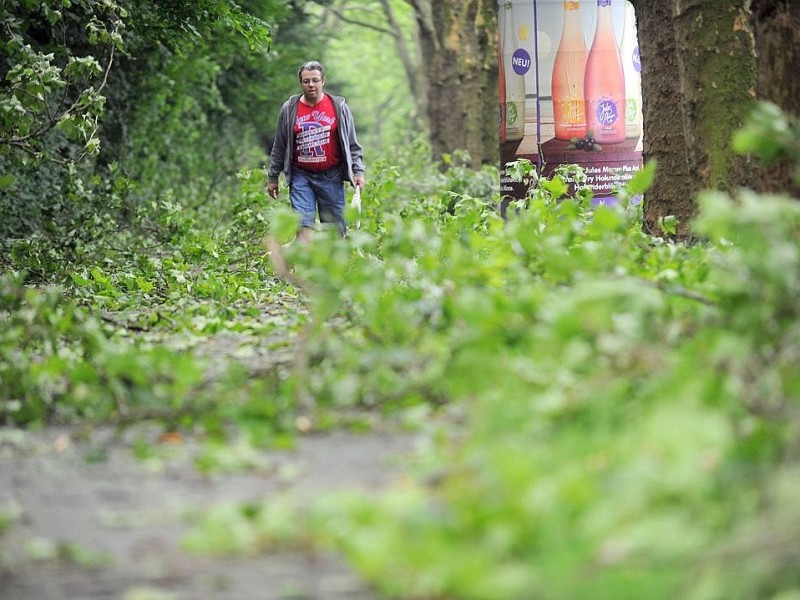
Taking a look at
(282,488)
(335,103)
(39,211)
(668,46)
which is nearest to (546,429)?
(282,488)

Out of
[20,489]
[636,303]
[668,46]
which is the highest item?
[668,46]

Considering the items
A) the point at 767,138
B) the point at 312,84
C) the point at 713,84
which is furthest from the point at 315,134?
the point at 767,138

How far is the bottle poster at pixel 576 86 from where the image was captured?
12.9 m

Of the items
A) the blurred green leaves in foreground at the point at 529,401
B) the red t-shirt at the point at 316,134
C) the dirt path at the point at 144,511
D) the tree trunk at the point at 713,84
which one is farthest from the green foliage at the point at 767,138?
the red t-shirt at the point at 316,134

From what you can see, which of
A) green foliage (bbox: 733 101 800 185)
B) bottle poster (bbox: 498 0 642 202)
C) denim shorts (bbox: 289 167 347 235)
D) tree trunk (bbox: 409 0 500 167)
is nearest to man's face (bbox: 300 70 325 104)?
denim shorts (bbox: 289 167 347 235)

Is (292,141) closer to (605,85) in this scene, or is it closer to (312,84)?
(312,84)

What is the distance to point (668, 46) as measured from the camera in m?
10.2

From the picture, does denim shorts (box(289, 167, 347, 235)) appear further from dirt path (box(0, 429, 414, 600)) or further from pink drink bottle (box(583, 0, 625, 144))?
dirt path (box(0, 429, 414, 600))

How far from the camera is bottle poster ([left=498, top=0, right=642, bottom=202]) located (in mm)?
12883

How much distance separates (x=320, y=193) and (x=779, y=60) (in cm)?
662

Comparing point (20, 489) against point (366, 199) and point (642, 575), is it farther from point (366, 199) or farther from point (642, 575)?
point (366, 199)

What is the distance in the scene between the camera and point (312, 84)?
1248cm

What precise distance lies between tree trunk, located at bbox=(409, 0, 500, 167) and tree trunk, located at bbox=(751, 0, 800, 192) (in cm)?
1525

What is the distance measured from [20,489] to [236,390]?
1.15 meters
